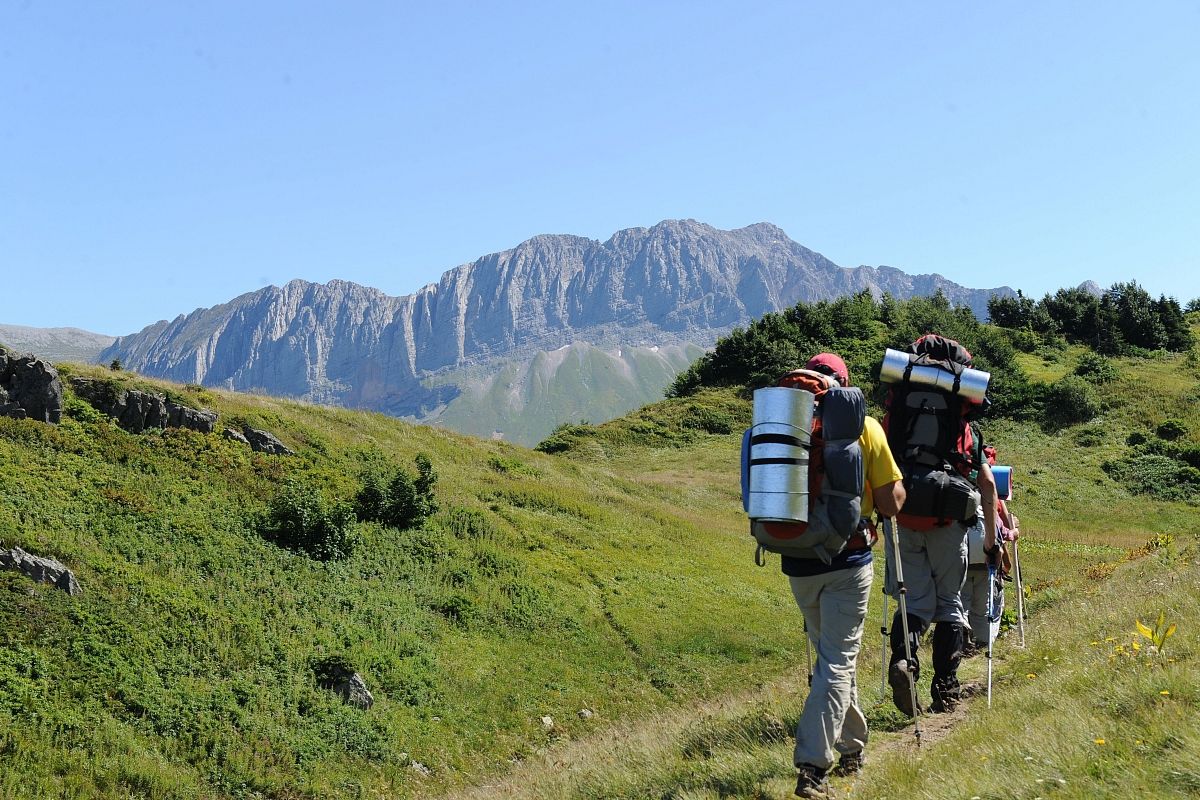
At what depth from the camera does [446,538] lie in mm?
17266

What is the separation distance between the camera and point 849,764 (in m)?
5.77

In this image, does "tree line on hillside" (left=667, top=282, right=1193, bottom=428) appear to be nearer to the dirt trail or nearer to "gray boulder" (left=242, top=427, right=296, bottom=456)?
"gray boulder" (left=242, top=427, right=296, bottom=456)

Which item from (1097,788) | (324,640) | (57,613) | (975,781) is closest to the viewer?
(1097,788)

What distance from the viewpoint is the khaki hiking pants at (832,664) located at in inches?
210

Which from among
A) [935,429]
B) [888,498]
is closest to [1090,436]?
[935,429]

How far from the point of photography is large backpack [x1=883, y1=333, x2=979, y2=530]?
709 cm

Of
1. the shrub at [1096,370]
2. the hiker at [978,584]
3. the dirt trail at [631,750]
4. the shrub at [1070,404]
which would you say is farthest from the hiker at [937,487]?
the shrub at [1096,370]

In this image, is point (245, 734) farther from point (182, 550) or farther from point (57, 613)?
point (182, 550)

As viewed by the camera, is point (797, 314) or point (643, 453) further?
point (797, 314)

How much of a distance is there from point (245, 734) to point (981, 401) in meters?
8.54

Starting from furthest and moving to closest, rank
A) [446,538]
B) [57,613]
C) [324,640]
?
[446,538] < [324,640] < [57,613]

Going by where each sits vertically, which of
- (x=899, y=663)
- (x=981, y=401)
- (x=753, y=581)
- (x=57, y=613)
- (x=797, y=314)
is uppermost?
(x=797, y=314)

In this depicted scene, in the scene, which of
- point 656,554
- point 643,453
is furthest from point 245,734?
point 643,453

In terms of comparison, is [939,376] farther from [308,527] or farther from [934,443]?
[308,527]
